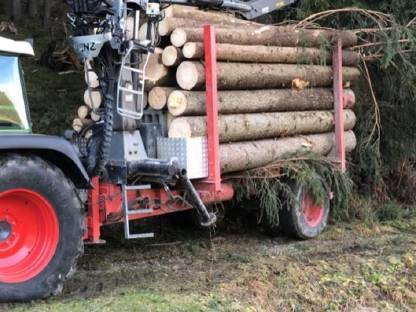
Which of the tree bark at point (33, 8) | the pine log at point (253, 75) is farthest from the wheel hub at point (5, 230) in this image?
the tree bark at point (33, 8)

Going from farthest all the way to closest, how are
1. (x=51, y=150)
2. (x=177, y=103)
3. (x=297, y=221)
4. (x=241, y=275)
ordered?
(x=297, y=221) → (x=177, y=103) → (x=241, y=275) → (x=51, y=150)

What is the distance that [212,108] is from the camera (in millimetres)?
6219

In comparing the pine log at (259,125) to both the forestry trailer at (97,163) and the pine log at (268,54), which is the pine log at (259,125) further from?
the pine log at (268,54)

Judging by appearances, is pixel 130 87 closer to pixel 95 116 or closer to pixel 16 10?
pixel 95 116

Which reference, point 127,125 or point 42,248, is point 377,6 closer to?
point 127,125

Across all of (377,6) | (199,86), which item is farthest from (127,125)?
(377,6)

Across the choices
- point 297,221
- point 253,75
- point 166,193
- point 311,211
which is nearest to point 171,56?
point 253,75

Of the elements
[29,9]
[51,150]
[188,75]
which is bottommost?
[51,150]

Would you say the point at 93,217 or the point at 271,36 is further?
the point at 271,36

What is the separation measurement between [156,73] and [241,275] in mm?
2123

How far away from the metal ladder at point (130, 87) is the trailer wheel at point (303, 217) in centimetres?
227

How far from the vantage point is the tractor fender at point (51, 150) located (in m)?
4.55

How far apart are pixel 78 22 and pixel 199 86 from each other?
1.29 metres

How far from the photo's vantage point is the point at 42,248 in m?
4.86
